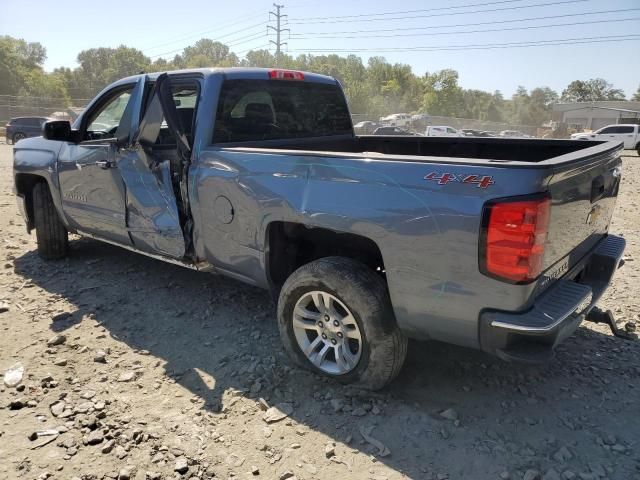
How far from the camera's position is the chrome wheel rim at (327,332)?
2924mm

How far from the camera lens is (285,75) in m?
4.19

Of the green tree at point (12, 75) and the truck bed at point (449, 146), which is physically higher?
the green tree at point (12, 75)

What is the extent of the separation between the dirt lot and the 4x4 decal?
1.35 meters

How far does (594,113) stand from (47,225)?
70.6m

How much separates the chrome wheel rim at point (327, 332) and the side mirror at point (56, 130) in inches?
117

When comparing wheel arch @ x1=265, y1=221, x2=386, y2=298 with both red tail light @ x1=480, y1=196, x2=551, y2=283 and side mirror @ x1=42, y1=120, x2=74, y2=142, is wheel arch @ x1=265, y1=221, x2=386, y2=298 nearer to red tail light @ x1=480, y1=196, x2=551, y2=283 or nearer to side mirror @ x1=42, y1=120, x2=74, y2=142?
red tail light @ x1=480, y1=196, x2=551, y2=283

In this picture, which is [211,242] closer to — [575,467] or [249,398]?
[249,398]

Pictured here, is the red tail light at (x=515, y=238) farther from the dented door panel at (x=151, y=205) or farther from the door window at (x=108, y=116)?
the door window at (x=108, y=116)

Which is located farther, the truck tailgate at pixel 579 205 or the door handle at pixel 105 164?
the door handle at pixel 105 164

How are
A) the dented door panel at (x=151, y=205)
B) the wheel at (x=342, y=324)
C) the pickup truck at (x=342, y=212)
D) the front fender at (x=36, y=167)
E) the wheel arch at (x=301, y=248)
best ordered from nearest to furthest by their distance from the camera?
the pickup truck at (x=342, y=212) < the wheel at (x=342, y=324) < the wheel arch at (x=301, y=248) < the dented door panel at (x=151, y=205) < the front fender at (x=36, y=167)

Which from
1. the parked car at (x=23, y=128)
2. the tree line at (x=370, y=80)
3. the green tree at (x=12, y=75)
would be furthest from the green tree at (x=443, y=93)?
the parked car at (x=23, y=128)

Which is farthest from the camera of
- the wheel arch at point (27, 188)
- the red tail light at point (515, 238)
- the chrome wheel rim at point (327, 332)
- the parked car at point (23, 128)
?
the parked car at point (23, 128)

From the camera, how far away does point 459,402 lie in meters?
2.91

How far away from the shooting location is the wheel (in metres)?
2.78
